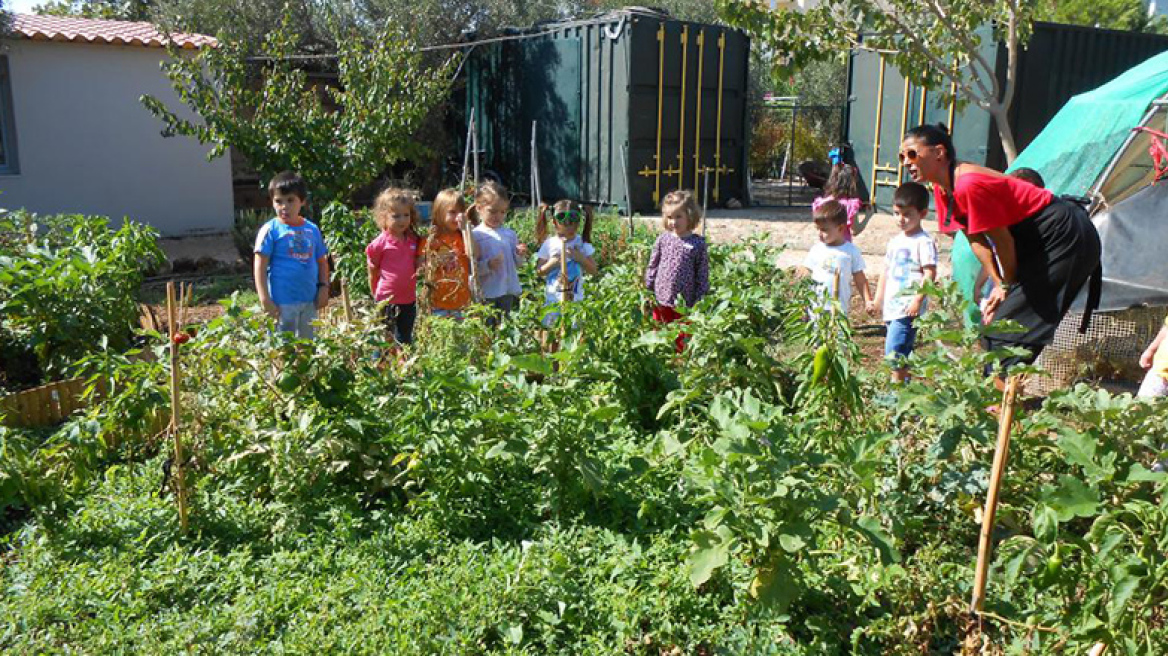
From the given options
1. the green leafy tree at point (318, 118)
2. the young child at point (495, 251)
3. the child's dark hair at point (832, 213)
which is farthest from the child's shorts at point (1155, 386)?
the green leafy tree at point (318, 118)

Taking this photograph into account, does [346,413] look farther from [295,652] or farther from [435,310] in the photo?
[435,310]

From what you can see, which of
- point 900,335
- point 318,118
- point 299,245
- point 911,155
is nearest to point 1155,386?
point 911,155

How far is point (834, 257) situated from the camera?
5.54 m

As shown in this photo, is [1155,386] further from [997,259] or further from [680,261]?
[680,261]

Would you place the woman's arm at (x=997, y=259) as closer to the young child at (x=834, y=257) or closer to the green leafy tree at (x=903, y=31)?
the young child at (x=834, y=257)

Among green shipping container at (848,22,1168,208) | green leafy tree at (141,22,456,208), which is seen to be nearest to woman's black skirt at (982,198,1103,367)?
green leafy tree at (141,22,456,208)

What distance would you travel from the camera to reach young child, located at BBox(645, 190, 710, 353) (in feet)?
17.7

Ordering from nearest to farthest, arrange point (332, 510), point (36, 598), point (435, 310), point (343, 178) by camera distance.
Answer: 1. point (36, 598)
2. point (332, 510)
3. point (435, 310)
4. point (343, 178)

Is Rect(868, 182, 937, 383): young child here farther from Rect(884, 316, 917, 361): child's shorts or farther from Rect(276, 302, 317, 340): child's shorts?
Rect(276, 302, 317, 340): child's shorts

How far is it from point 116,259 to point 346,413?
2.76m

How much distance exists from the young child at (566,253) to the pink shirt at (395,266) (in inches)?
30.6

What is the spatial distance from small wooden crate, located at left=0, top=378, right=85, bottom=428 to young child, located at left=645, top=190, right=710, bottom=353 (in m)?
3.17

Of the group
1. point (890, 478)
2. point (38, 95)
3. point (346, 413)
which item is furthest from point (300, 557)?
point (38, 95)

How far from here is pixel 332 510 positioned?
356 cm
